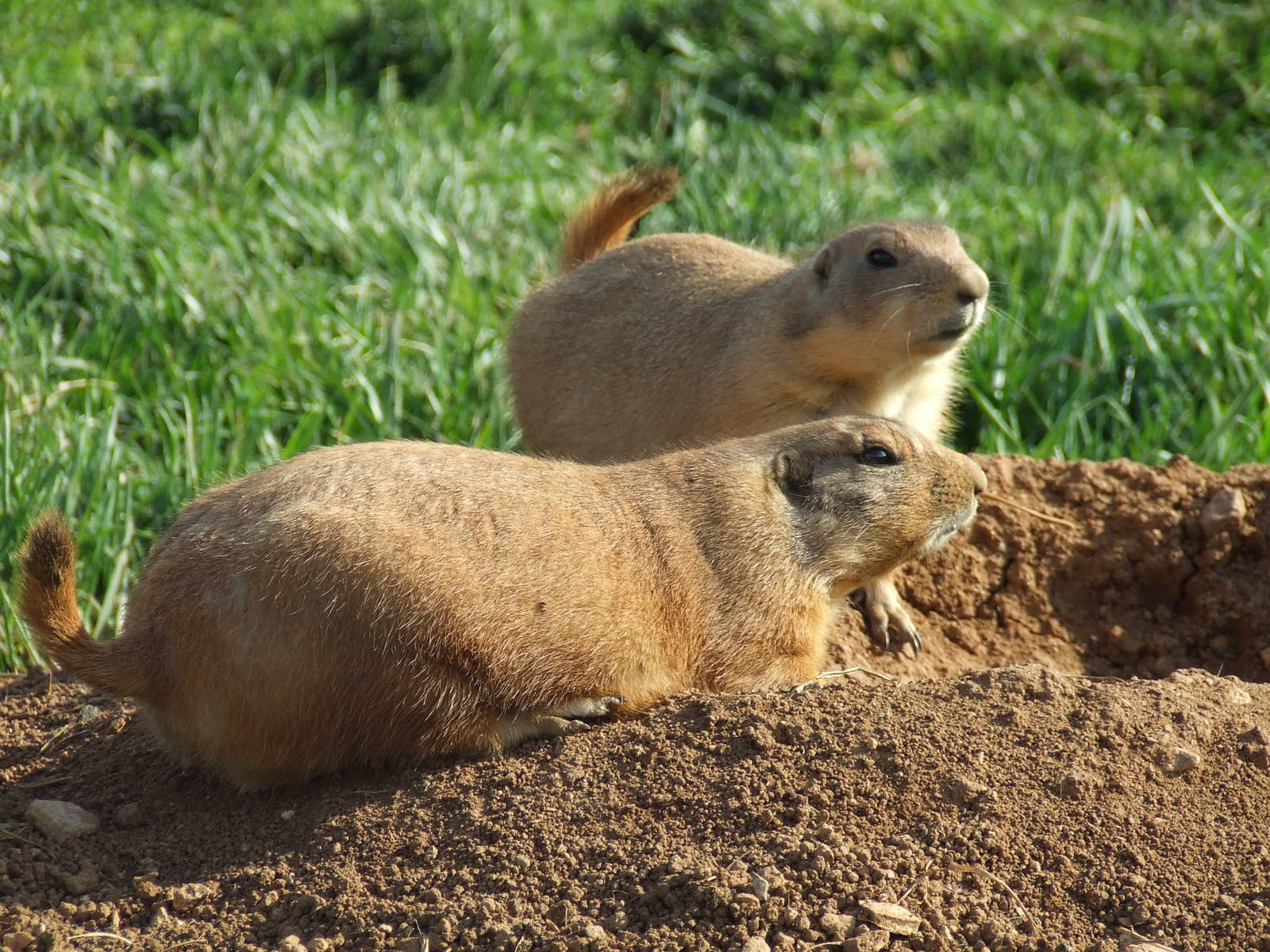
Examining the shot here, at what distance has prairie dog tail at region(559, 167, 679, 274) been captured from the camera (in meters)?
6.41

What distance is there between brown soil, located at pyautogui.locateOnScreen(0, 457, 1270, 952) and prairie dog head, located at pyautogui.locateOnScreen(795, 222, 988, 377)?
1.56m

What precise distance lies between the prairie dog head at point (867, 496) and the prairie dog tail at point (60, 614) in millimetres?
2002

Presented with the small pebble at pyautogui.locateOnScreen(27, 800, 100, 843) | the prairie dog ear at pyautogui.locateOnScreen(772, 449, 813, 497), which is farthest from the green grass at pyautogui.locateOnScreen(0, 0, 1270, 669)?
the prairie dog ear at pyautogui.locateOnScreen(772, 449, 813, 497)

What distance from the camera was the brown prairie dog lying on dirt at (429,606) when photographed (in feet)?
11.8

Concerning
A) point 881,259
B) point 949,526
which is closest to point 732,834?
point 949,526

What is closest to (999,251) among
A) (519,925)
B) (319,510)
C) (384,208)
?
(384,208)

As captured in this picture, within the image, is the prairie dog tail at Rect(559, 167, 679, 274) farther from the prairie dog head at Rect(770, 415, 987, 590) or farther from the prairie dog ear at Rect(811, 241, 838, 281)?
the prairie dog head at Rect(770, 415, 987, 590)

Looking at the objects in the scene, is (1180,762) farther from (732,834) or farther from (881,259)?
(881,259)

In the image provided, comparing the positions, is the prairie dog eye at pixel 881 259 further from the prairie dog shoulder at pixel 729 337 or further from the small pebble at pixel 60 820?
the small pebble at pixel 60 820

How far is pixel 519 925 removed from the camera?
3117 mm

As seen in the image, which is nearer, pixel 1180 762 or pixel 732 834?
pixel 732 834

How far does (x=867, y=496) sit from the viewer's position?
4418 mm

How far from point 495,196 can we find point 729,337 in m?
2.91

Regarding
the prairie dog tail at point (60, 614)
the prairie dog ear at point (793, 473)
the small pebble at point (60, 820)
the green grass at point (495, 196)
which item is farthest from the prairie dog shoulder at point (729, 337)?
the small pebble at point (60, 820)
